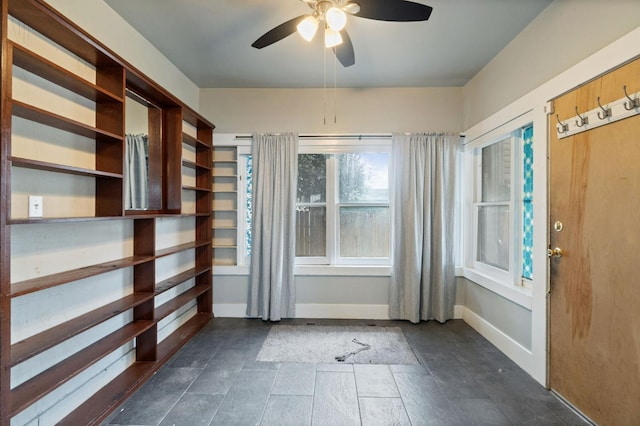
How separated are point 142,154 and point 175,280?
1.14 meters

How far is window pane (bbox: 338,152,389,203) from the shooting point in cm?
334

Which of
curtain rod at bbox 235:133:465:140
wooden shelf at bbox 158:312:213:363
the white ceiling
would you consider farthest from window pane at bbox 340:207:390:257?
wooden shelf at bbox 158:312:213:363

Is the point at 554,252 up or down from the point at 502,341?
up

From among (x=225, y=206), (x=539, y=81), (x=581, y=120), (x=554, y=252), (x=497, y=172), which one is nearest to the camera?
(x=581, y=120)

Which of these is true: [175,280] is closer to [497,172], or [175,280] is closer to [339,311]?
[339,311]

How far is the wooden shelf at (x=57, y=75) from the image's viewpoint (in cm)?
130

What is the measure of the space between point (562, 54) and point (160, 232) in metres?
3.40

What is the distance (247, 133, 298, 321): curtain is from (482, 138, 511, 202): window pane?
203 centimetres

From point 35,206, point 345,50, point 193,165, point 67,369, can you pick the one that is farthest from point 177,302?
point 345,50

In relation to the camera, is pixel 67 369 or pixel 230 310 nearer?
pixel 67 369

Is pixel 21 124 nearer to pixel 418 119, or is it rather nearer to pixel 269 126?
pixel 269 126

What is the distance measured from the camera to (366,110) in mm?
3268

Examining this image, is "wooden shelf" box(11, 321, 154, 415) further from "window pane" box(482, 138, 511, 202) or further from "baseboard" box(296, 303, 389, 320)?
"window pane" box(482, 138, 511, 202)

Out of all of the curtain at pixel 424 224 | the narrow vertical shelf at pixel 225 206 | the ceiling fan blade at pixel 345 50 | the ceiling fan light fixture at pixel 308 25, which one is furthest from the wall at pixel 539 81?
the narrow vertical shelf at pixel 225 206
